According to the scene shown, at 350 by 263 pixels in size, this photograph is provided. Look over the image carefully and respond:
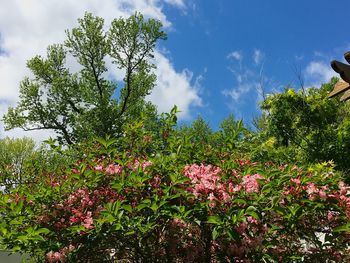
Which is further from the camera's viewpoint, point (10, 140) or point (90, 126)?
point (10, 140)

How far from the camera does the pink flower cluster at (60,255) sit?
4.24 meters

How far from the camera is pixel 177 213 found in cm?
404

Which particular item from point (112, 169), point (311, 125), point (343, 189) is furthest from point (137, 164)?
point (311, 125)

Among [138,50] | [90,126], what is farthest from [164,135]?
[138,50]

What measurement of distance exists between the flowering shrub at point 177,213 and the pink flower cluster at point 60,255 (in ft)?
0.03

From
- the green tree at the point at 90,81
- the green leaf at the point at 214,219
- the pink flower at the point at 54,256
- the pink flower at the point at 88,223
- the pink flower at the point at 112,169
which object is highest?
the green tree at the point at 90,81

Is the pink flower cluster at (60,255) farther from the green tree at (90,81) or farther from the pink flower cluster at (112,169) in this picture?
the green tree at (90,81)

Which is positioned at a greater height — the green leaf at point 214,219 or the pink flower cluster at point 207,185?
the pink flower cluster at point 207,185

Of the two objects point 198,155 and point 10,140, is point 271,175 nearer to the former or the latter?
point 198,155

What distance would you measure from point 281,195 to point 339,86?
4.16 feet

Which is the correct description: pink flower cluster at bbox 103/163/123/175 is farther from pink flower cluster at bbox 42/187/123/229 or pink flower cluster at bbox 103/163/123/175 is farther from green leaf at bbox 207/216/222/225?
green leaf at bbox 207/216/222/225

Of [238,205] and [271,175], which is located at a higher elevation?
[271,175]

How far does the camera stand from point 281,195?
13.1ft

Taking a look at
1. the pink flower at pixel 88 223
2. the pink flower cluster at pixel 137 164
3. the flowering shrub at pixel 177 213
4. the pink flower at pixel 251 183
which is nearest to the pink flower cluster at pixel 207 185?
the flowering shrub at pixel 177 213
